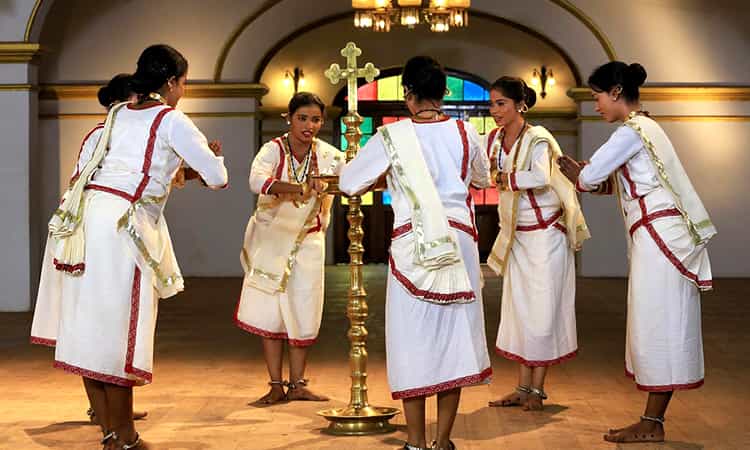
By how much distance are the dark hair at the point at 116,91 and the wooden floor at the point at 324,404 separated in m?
1.52

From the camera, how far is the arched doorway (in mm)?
18141

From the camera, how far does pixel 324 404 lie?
640cm

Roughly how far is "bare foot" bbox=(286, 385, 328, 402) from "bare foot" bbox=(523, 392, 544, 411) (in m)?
1.03

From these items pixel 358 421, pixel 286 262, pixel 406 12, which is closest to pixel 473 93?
pixel 406 12

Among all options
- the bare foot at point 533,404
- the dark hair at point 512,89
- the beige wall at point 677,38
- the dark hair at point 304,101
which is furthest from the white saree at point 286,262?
the beige wall at point 677,38

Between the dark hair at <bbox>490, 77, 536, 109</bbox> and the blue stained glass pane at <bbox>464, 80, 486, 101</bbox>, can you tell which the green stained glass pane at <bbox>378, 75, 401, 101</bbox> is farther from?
the dark hair at <bbox>490, 77, 536, 109</bbox>

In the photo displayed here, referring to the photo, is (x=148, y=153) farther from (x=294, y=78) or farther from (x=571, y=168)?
(x=294, y=78)

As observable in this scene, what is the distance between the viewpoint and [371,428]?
5.69 metres

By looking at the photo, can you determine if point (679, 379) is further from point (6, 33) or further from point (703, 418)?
point (6, 33)

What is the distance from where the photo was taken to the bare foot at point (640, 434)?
541 centimetres

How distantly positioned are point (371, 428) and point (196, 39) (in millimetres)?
10667

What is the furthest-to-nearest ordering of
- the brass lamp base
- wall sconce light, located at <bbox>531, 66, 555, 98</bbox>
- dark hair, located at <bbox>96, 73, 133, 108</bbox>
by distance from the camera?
wall sconce light, located at <bbox>531, 66, 555, 98</bbox>, dark hair, located at <bbox>96, 73, 133, 108</bbox>, the brass lamp base

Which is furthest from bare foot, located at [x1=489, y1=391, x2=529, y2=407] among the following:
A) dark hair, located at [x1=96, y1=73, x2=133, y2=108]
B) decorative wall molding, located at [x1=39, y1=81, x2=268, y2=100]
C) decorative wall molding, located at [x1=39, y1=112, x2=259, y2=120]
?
decorative wall molding, located at [x1=39, y1=112, x2=259, y2=120]

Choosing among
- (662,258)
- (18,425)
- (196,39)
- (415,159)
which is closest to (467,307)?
(415,159)
